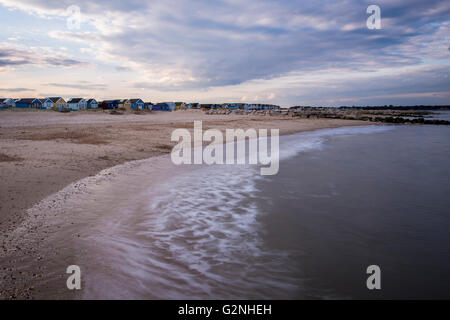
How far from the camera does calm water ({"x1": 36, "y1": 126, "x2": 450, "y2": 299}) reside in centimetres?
405

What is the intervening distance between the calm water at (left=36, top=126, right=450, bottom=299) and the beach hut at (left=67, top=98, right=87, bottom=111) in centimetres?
7087

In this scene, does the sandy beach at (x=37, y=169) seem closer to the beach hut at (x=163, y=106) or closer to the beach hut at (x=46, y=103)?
the beach hut at (x=46, y=103)

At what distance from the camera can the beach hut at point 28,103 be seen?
216 ft

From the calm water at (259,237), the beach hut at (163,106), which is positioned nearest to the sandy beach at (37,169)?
the calm water at (259,237)

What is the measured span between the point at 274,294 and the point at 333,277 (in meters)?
1.09

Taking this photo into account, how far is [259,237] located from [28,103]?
78.5 m

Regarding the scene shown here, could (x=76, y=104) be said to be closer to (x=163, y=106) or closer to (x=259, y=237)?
(x=163, y=106)

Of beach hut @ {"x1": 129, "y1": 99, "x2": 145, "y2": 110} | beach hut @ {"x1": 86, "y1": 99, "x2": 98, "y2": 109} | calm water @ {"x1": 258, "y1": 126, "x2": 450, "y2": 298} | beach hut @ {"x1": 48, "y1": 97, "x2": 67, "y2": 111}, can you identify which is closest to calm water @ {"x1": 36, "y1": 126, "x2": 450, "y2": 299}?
calm water @ {"x1": 258, "y1": 126, "x2": 450, "y2": 298}

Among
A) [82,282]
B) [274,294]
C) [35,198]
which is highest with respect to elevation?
[35,198]

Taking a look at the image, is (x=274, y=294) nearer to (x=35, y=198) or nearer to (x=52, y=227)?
(x=52, y=227)

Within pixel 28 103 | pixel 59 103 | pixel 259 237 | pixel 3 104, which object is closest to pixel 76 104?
pixel 59 103

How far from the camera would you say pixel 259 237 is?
225 inches

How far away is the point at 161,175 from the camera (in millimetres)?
10297
